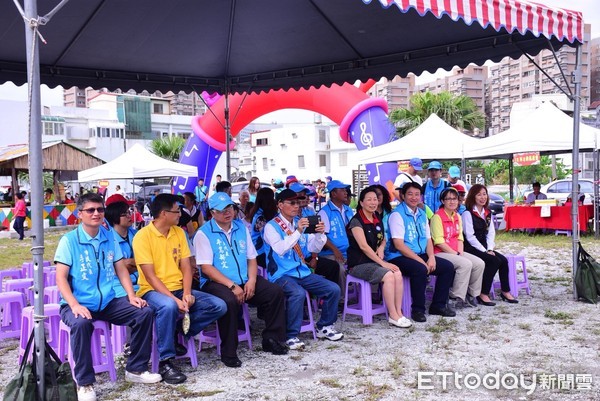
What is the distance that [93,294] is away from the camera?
12.5ft

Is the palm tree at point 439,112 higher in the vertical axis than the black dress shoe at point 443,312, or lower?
higher

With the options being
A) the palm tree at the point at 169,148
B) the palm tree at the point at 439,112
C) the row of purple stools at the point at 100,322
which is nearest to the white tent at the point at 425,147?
the row of purple stools at the point at 100,322

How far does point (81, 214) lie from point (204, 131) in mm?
10681

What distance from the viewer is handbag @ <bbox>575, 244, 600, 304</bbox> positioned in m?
5.91

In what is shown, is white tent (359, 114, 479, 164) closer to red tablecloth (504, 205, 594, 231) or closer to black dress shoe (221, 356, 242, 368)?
red tablecloth (504, 205, 594, 231)

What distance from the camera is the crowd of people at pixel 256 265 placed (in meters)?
3.83

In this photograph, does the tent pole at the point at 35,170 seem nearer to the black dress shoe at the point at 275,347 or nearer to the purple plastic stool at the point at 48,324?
the purple plastic stool at the point at 48,324

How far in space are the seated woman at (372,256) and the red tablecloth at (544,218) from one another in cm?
818

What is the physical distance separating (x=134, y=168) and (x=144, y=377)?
766 cm

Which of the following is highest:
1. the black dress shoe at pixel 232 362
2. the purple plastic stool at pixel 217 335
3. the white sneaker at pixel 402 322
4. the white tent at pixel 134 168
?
the white tent at pixel 134 168

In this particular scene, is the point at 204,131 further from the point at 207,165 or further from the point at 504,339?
the point at 504,339

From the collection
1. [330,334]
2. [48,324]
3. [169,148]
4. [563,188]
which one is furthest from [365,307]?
[169,148]

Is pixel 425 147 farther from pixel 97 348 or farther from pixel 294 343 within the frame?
pixel 97 348

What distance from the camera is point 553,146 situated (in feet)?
27.2
